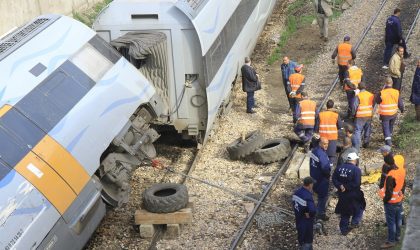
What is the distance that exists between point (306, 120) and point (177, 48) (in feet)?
10.5

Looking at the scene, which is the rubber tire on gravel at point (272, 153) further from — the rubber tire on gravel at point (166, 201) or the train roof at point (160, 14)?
the rubber tire on gravel at point (166, 201)

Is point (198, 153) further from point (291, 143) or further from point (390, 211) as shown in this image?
point (390, 211)

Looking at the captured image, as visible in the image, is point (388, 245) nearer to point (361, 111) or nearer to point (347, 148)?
point (347, 148)

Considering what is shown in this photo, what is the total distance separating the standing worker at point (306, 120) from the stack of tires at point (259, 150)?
0.39m

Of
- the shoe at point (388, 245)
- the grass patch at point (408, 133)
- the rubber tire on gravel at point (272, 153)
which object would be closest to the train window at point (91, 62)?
the rubber tire on gravel at point (272, 153)

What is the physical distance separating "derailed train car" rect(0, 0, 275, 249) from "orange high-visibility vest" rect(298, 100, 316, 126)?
191 centimetres

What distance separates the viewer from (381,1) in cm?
2512

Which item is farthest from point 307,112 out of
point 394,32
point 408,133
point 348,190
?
point 394,32

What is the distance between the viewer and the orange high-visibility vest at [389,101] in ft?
46.2

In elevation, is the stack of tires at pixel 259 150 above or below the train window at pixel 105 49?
below

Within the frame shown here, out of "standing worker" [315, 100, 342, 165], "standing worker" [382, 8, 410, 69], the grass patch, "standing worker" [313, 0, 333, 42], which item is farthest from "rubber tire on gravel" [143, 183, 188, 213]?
"standing worker" [313, 0, 333, 42]

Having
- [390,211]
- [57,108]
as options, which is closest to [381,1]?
[390,211]

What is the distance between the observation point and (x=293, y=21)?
2409 cm

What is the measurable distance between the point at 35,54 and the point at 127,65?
2.32 meters
